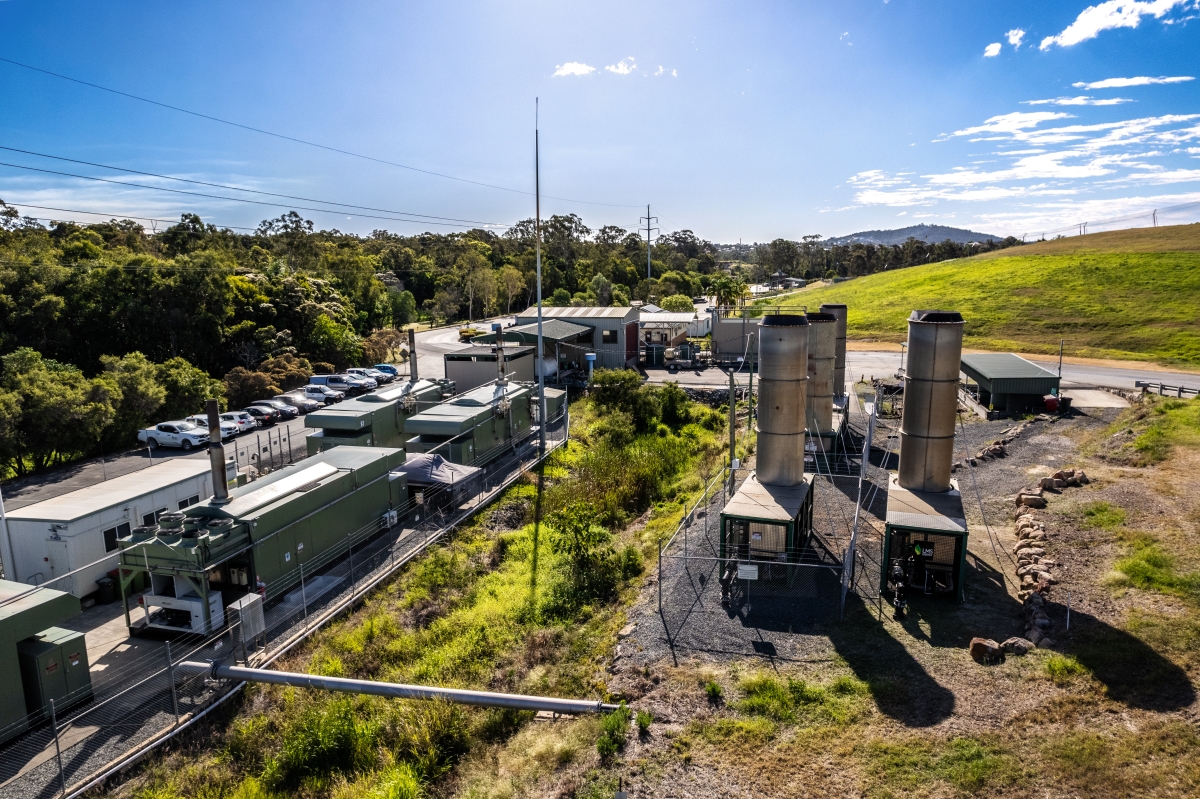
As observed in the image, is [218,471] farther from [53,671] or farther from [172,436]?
[172,436]

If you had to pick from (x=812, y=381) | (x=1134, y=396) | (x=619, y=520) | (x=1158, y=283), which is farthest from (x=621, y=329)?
(x=1158, y=283)

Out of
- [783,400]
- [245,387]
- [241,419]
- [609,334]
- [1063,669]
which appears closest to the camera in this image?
[1063,669]

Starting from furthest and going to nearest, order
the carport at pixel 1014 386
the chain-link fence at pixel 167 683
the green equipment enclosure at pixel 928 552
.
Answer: the carport at pixel 1014 386, the green equipment enclosure at pixel 928 552, the chain-link fence at pixel 167 683

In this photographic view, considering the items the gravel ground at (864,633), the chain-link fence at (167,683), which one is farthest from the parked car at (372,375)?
the gravel ground at (864,633)

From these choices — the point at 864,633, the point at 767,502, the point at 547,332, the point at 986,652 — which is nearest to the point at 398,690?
the point at 864,633

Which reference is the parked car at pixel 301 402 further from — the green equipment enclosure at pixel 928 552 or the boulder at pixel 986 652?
the boulder at pixel 986 652

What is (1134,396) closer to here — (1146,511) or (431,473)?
(1146,511)

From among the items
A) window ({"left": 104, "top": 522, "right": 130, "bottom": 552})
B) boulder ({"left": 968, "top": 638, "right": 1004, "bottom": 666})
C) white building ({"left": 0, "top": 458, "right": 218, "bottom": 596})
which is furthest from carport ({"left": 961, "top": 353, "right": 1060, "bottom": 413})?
window ({"left": 104, "top": 522, "right": 130, "bottom": 552})
